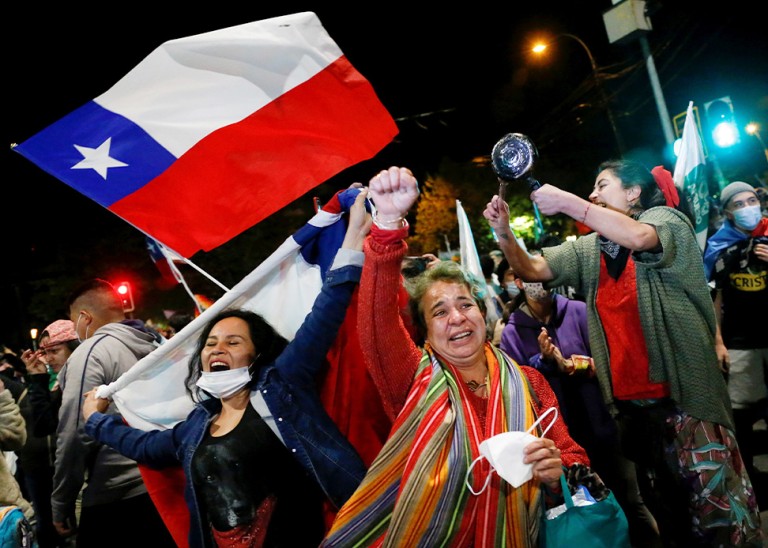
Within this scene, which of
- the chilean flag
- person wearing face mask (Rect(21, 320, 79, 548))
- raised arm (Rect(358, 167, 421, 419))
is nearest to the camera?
raised arm (Rect(358, 167, 421, 419))

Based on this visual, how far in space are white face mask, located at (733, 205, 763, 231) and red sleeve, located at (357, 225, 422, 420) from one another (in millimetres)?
3623

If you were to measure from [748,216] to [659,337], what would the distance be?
102 inches

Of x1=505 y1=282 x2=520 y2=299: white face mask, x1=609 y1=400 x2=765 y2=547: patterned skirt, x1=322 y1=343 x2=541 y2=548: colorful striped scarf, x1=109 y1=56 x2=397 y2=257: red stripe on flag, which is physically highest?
x1=109 y1=56 x2=397 y2=257: red stripe on flag

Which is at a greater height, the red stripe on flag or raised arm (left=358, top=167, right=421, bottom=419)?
the red stripe on flag

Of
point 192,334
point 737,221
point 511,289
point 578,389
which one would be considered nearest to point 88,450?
point 192,334

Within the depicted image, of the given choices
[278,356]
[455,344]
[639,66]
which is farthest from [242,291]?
[639,66]

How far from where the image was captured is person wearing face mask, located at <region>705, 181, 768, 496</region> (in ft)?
15.4

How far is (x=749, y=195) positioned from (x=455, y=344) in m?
3.62

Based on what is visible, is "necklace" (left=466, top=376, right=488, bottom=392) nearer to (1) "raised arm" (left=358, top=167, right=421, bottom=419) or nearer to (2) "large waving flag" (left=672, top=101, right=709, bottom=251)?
(1) "raised arm" (left=358, top=167, right=421, bottom=419)

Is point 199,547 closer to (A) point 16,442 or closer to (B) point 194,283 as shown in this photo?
(A) point 16,442

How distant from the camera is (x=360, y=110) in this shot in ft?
11.0

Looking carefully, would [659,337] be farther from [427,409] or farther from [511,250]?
[427,409]

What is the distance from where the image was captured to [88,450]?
3672 mm

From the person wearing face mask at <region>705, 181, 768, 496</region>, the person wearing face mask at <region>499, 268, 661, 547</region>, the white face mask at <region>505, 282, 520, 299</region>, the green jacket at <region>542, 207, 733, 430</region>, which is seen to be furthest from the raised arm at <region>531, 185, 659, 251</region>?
the white face mask at <region>505, 282, 520, 299</region>
